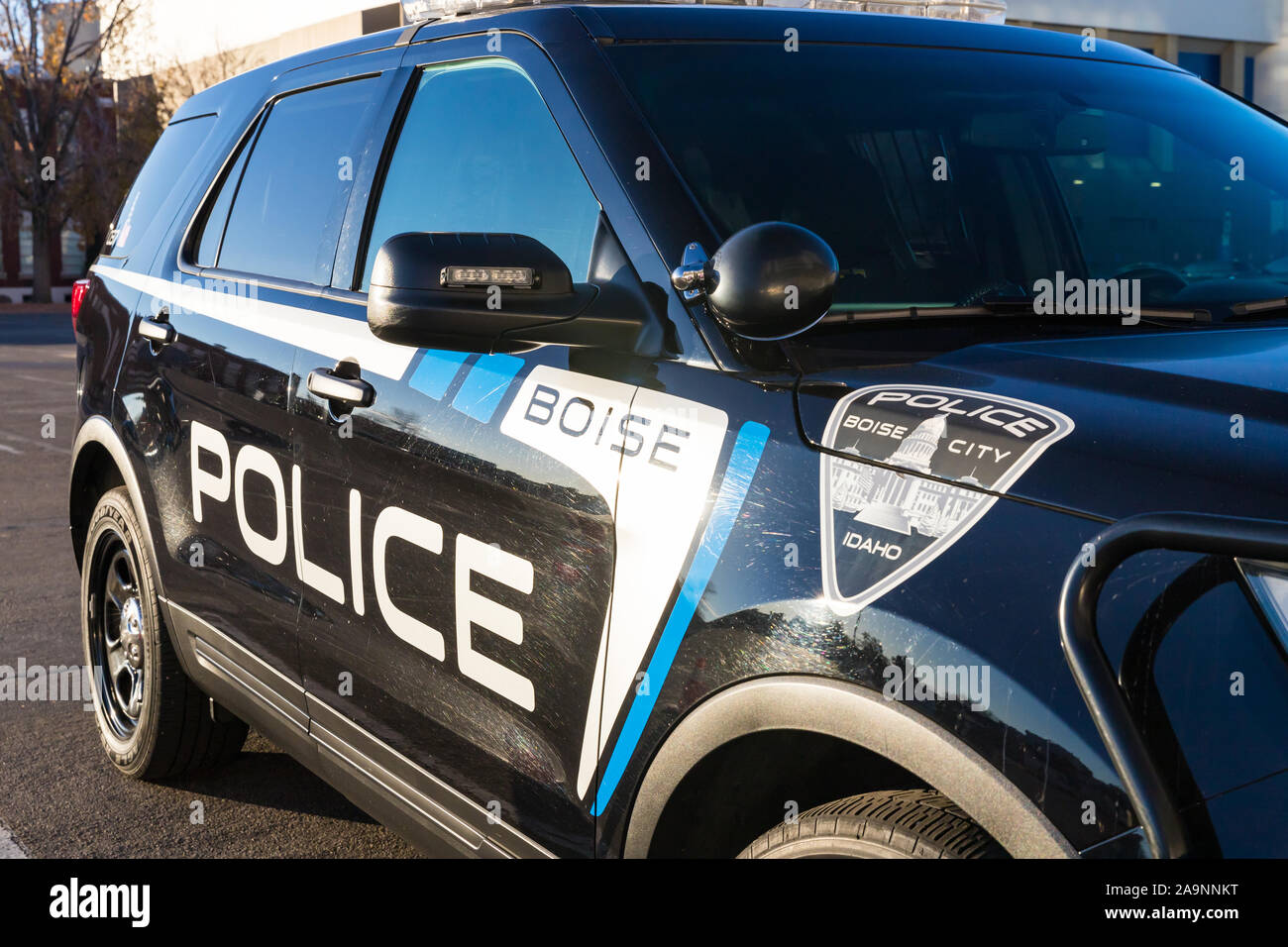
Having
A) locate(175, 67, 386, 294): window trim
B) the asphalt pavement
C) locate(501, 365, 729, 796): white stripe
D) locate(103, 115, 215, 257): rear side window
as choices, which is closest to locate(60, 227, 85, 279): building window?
the asphalt pavement

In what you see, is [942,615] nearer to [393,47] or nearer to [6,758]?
[393,47]

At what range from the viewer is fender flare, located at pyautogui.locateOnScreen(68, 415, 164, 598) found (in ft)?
12.6

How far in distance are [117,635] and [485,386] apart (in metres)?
2.41

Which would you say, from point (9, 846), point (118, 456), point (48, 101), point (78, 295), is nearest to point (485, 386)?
point (118, 456)

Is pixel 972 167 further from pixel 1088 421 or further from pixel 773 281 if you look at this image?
pixel 1088 421

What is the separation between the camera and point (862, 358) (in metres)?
2.02

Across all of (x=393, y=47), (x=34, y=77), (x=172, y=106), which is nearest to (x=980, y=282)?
(x=393, y=47)

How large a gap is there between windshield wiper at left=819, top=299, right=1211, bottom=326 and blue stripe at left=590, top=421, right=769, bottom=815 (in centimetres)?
30

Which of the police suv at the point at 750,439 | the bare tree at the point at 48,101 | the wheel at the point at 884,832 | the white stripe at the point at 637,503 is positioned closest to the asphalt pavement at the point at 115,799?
the police suv at the point at 750,439

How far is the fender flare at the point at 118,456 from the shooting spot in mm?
3844

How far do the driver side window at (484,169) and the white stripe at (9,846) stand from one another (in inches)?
72.2

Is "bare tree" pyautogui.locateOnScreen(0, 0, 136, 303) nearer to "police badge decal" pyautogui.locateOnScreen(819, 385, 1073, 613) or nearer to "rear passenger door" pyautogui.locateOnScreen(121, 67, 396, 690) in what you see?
"rear passenger door" pyautogui.locateOnScreen(121, 67, 396, 690)

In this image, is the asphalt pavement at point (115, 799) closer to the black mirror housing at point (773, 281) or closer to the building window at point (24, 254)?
the black mirror housing at point (773, 281)
